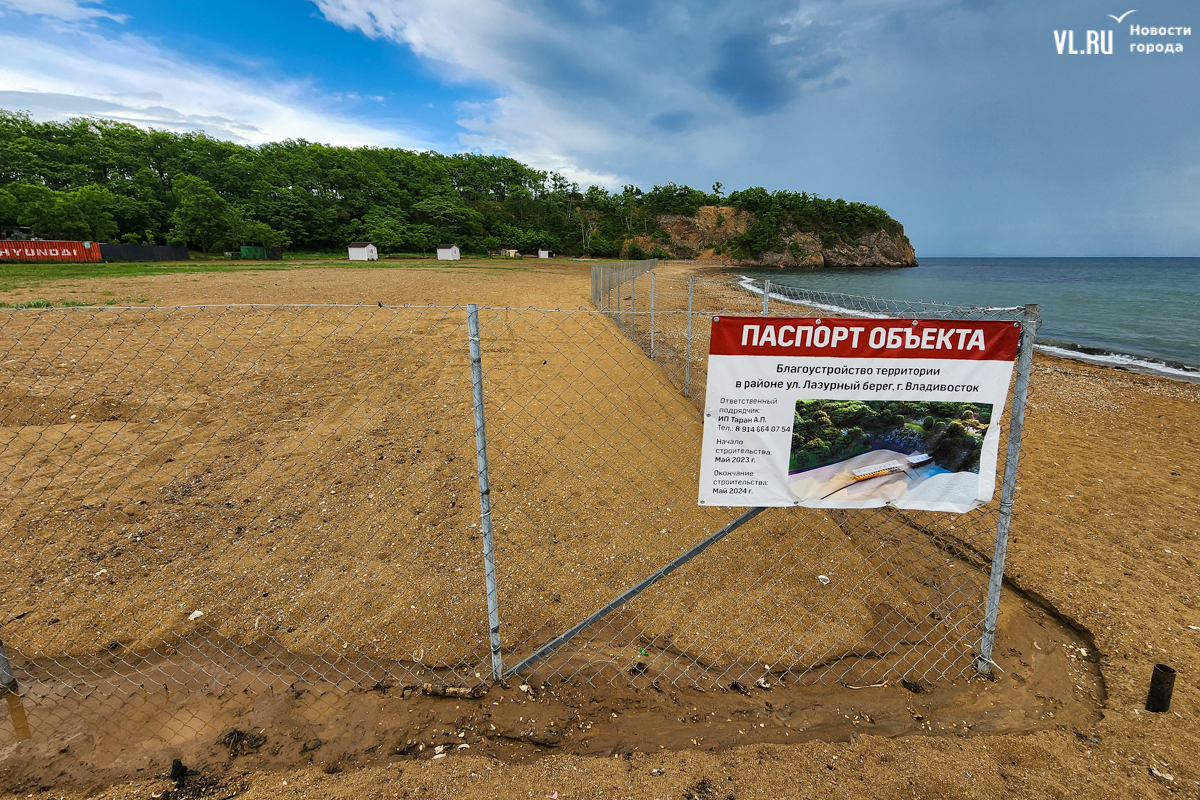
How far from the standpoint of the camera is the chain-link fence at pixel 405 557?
129 inches

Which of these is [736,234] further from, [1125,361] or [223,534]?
[223,534]

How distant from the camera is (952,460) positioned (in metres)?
2.89

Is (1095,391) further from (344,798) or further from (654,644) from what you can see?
(344,798)

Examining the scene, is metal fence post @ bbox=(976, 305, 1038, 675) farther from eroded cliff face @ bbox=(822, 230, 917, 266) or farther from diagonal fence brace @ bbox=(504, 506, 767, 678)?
eroded cliff face @ bbox=(822, 230, 917, 266)

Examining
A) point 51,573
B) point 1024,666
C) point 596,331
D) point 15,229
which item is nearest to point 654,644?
point 1024,666

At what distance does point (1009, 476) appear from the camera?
3.01 m

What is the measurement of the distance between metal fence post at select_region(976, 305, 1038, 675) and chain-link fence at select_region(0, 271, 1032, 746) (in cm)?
4

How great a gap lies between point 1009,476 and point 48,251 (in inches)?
2278

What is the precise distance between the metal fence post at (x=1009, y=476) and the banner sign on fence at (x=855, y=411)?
0.09 metres

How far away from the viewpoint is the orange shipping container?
36.0 meters

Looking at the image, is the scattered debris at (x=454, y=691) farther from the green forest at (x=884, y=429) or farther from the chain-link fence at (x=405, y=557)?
the green forest at (x=884, y=429)

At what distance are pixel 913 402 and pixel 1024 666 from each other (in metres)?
2.24


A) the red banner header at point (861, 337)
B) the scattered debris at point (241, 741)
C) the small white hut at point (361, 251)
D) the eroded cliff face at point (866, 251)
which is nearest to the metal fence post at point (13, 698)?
the scattered debris at point (241, 741)

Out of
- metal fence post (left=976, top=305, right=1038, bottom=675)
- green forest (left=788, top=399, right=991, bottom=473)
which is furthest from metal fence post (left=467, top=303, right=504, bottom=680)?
metal fence post (left=976, top=305, right=1038, bottom=675)
